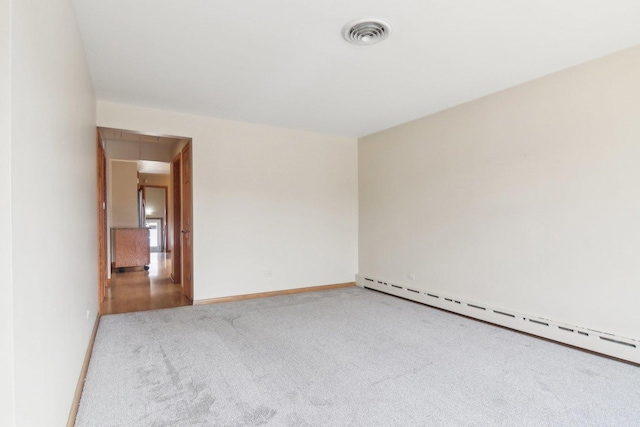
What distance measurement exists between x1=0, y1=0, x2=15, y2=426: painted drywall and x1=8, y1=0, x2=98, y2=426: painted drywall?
0.09 ft

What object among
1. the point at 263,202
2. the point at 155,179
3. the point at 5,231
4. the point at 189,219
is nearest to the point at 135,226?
the point at 189,219

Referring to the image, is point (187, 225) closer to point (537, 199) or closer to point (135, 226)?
point (135, 226)

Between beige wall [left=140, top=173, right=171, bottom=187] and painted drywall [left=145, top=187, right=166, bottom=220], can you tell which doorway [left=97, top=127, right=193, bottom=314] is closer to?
beige wall [left=140, top=173, right=171, bottom=187]

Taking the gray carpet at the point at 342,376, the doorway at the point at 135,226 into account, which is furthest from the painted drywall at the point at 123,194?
the gray carpet at the point at 342,376

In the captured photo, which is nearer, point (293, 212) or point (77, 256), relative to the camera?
point (77, 256)

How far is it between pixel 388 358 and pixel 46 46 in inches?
112

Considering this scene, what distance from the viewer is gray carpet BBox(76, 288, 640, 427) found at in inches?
77.7

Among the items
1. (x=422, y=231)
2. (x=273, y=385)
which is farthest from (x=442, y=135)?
(x=273, y=385)

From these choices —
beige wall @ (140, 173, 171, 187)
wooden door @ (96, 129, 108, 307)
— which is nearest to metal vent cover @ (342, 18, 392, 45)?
wooden door @ (96, 129, 108, 307)

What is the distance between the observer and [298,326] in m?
3.57

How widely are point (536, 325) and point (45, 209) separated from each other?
3.85 m

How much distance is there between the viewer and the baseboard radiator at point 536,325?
2.75 meters

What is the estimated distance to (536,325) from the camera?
3285 mm

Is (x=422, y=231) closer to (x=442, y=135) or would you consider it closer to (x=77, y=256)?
(x=442, y=135)
